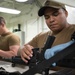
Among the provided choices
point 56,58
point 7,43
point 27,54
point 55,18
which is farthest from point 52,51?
point 7,43

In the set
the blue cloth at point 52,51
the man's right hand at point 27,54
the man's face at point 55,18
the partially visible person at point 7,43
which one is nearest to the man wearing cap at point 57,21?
the man's face at point 55,18

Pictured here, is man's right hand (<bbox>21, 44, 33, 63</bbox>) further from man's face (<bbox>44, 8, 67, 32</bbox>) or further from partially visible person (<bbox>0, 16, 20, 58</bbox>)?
partially visible person (<bbox>0, 16, 20, 58</bbox>)

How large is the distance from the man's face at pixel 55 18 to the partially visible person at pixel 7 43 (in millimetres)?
850

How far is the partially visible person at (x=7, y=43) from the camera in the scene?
207 centimetres

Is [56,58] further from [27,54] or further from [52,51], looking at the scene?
[27,54]

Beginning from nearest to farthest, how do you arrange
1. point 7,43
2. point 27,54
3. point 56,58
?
point 56,58
point 27,54
point 7,43

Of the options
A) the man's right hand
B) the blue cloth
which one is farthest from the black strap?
the man's right hand

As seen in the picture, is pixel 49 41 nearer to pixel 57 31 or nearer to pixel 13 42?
pixel 57 31

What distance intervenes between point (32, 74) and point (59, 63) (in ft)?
0.39

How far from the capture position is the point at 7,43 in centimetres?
215

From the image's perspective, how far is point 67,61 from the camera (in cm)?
62

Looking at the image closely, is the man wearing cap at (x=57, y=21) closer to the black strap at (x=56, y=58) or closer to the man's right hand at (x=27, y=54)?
the man's right hand at (x=27, y=54)

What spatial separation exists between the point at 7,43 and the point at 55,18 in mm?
1042

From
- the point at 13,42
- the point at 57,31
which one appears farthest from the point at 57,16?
the point at 13,42
